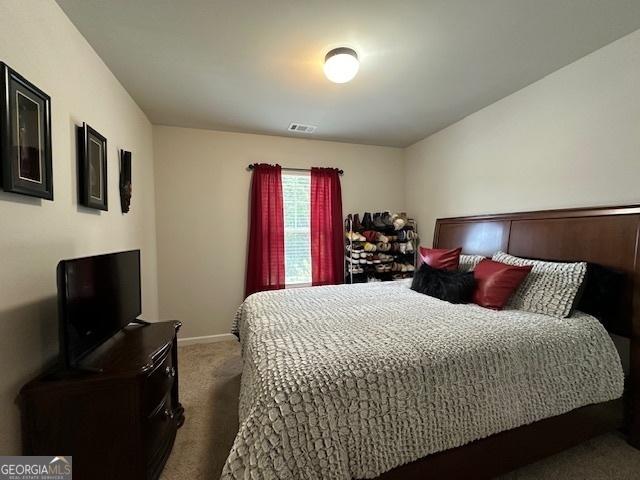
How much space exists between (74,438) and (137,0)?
2.11m

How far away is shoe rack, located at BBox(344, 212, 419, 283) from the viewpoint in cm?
345

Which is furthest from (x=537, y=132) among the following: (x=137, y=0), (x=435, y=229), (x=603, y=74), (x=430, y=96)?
(x=137, y=0)

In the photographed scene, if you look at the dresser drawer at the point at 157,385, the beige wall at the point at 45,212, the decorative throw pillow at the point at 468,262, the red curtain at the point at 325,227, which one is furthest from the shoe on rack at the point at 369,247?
the beige wall at the point at 45,212

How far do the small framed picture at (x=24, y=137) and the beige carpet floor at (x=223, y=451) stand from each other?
61.9 inches

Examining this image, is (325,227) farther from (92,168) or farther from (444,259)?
(92,168)

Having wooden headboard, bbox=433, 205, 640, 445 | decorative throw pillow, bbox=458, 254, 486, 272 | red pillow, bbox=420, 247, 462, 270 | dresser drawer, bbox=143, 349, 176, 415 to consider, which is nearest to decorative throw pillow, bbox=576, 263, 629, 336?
wooden headboard, bbox=433, 205, 640, 445

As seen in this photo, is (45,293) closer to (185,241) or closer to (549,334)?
(185,241)

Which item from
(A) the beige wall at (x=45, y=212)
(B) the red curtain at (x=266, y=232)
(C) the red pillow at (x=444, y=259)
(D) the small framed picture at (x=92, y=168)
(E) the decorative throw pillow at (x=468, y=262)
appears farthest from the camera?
(B) the red curtain at (x=266, y=232)

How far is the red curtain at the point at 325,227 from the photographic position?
141 inches

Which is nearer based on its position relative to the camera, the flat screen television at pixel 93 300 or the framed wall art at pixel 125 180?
the flat screen television at pixel 93 300

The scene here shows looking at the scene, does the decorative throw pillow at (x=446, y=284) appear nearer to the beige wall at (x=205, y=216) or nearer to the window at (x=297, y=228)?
the window at (x=297, y=228)

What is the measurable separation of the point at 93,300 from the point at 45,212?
475 mm

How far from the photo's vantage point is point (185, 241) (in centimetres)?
317

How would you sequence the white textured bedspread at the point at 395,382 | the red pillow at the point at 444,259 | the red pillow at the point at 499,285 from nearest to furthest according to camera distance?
the white textured bedspread at the point at 395,382 → the red pillow at the point at 499,285 → the red pillow at the point at 444,259
